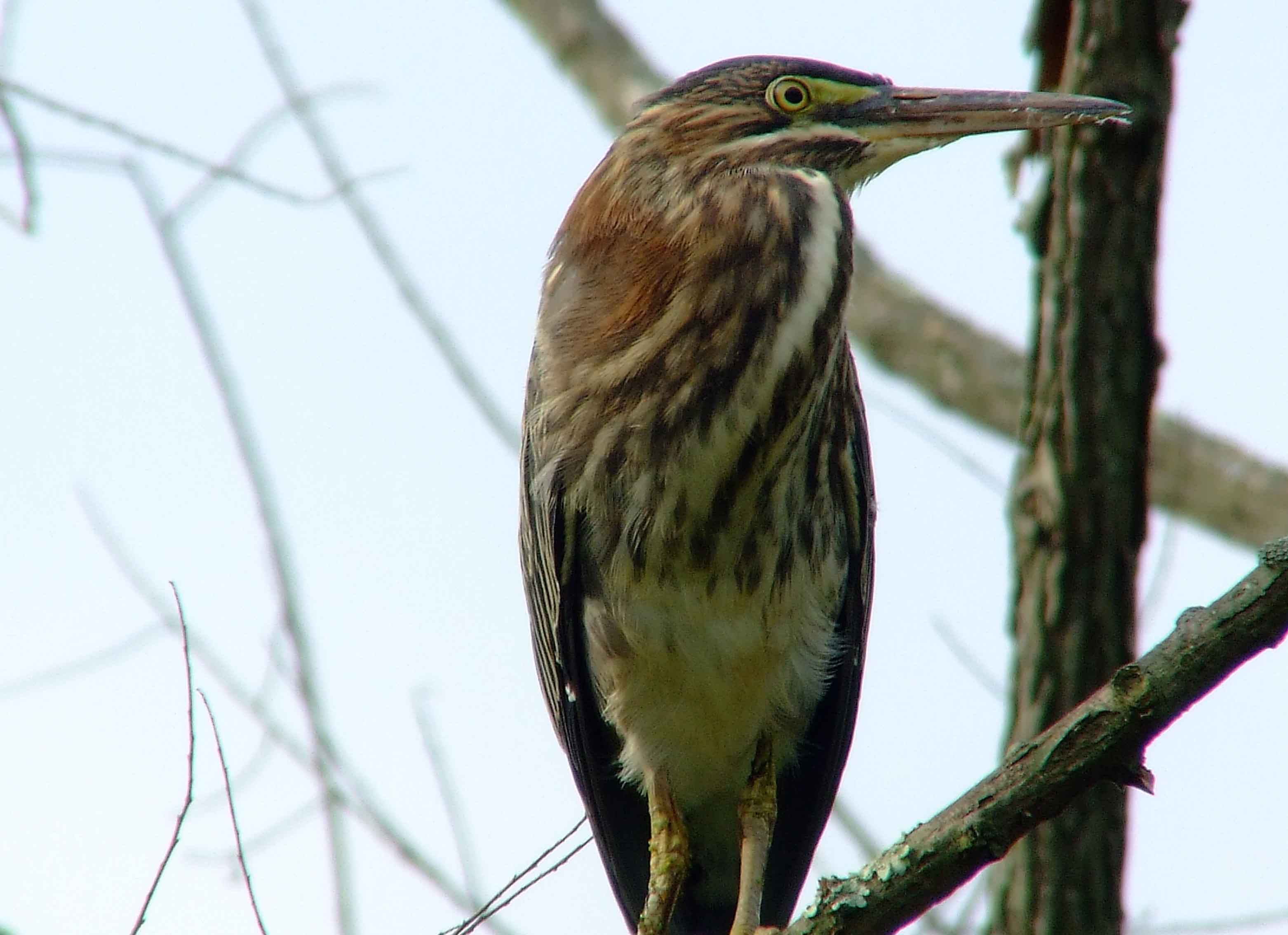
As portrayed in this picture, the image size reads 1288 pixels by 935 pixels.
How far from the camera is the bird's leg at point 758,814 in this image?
10.9 ft

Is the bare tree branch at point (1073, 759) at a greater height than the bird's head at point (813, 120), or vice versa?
the bird's head at point (813, 120)

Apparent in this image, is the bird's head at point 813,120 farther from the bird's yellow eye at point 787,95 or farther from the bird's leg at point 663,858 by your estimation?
the bird's leg at point 663,858

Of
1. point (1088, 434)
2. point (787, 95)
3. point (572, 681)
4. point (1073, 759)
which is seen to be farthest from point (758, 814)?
point (787, 95)

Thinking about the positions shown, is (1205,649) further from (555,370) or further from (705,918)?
(705,918)

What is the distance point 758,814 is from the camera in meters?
3.38

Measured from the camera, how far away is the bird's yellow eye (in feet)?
10.6

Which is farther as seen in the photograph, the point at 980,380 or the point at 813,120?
the point at 980,380

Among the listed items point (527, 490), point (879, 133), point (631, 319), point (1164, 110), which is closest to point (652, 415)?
point (631, 319)

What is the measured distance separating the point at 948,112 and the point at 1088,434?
734 millimetres

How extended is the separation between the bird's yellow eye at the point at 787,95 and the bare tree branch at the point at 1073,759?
161 centimetres

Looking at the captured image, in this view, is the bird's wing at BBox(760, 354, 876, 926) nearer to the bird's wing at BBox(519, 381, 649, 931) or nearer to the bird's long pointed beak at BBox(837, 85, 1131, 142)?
the bird's wing at BBox(519, 381, 649, 931)

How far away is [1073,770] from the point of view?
2039 mm

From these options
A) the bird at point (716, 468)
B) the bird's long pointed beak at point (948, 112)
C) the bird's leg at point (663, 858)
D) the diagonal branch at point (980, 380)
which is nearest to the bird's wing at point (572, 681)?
the bird at point (716, 468)

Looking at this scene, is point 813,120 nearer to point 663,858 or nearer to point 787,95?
point 787,95
